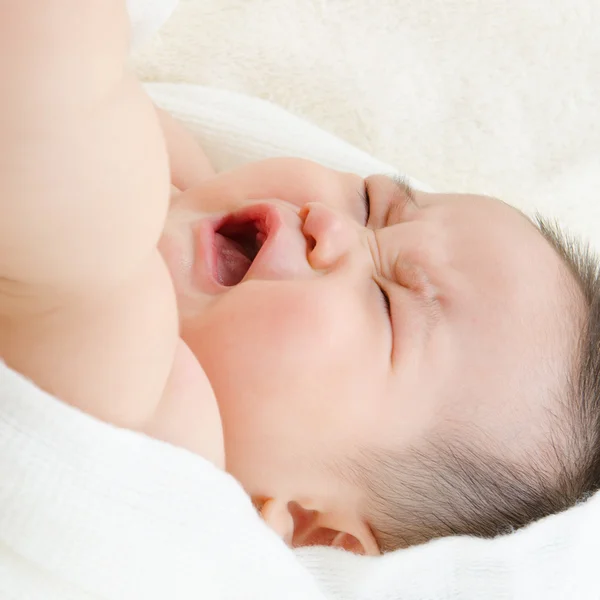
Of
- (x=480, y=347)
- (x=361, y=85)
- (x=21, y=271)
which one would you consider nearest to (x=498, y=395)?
(x=480, y=347)

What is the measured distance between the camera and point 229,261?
0.85 metres

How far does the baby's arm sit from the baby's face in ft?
1.10

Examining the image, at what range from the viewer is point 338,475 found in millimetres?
781

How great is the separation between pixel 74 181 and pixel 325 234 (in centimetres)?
53

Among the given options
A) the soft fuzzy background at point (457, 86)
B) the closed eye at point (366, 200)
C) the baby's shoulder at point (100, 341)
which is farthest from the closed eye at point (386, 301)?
the soft fuzzy background at point (457, 86)

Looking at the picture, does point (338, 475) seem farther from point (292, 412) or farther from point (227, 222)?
point (227, 222)

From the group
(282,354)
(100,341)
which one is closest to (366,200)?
(282,354)

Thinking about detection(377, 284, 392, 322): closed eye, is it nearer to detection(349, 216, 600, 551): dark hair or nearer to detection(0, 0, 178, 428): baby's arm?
detection(349, 216, 600, 551): dark hair

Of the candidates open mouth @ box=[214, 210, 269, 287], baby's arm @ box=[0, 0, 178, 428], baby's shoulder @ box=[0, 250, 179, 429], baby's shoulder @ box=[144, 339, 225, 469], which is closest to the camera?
baby's arm @ box=[0, 0, 178, 428]

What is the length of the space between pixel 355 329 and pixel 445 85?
0.74 meters

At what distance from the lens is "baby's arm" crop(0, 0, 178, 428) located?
27cm

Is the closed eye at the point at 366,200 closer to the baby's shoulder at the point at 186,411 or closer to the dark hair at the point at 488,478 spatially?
the dark hair at the point at 488,478

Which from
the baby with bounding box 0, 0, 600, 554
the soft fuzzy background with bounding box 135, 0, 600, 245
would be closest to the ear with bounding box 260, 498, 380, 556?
the baby with bounding box 0, 0, 600, 554

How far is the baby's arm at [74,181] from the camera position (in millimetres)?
272
